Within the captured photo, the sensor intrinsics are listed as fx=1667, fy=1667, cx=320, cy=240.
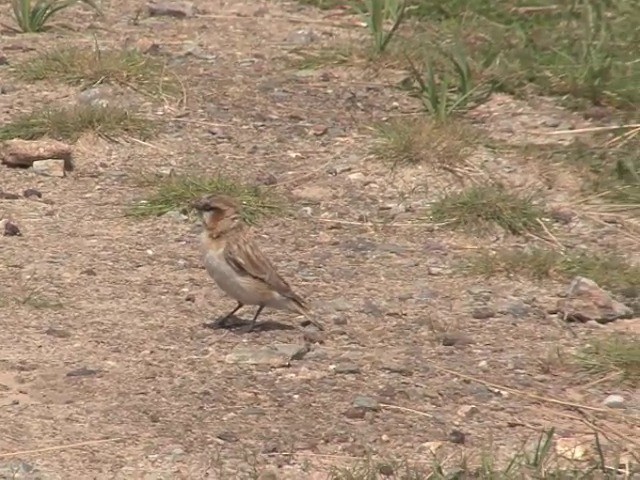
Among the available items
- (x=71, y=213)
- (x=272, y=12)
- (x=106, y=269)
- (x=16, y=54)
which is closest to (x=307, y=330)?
(x=106, y=269)

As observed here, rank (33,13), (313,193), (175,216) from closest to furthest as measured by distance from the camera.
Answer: (175,216)
(313,193)
(33,13)

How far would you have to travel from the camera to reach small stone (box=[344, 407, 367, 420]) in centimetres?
606

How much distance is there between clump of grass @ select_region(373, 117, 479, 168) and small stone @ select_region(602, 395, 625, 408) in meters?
2.61

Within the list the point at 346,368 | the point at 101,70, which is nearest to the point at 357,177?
the point at 101,70

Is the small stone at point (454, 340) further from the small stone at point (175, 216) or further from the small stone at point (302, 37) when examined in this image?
the small stone at point (302, 37)

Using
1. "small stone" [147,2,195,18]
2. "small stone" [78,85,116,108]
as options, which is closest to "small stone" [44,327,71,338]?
"small stone" [78,85,116,108]

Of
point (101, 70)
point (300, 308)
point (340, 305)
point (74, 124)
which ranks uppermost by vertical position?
point (101, 70)

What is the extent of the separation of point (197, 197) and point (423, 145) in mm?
1332

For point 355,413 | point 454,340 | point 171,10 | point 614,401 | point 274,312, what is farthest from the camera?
point 171,10

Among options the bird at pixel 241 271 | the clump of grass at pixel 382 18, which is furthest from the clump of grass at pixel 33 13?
the bird at pixel 241 271

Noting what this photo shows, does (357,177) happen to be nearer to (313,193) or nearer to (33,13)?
(313,193)

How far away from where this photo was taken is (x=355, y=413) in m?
6.07

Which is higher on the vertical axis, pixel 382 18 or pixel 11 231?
pixel 382 18

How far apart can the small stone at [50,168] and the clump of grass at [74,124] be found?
0.98 feet
